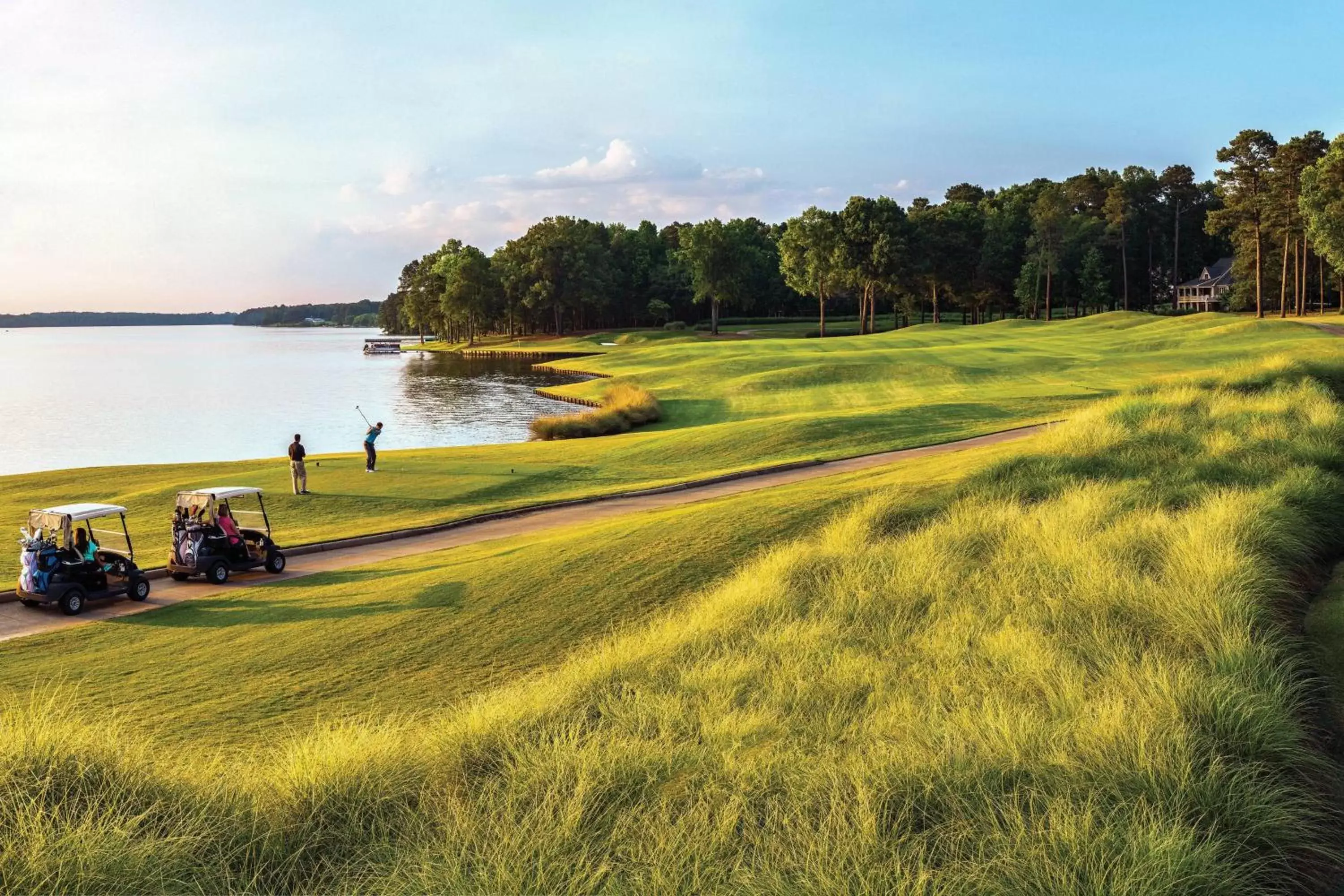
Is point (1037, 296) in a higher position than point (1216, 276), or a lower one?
lower

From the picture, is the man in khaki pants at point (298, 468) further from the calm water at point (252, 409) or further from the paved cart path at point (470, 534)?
the calm water at point (252, 409)

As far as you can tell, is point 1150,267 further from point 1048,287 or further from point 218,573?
point 218,573

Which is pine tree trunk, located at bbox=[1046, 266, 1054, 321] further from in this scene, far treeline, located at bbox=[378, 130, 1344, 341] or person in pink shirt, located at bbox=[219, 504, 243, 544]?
person in pink shirt, located at bbox=[219, 504, 243, 544]

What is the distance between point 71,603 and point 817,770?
45.7ft

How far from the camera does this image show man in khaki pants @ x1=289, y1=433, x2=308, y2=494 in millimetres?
23891

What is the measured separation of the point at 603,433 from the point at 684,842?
127ft

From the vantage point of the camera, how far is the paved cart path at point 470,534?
1502cm

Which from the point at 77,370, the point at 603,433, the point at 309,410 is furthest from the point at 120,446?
the point at 77,370

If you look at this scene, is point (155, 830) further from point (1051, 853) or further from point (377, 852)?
point (1051, 853)

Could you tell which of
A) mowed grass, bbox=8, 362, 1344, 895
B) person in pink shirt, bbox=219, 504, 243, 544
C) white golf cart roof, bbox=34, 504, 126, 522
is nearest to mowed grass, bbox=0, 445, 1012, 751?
person in pink shirt, bbox=219, 504, 243, 544

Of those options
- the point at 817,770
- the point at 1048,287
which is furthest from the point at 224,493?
the point at 1048,287

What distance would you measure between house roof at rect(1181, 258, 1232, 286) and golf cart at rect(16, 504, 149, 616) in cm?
13586

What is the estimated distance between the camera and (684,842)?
5.37 metres

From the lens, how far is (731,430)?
34094 millimetres
